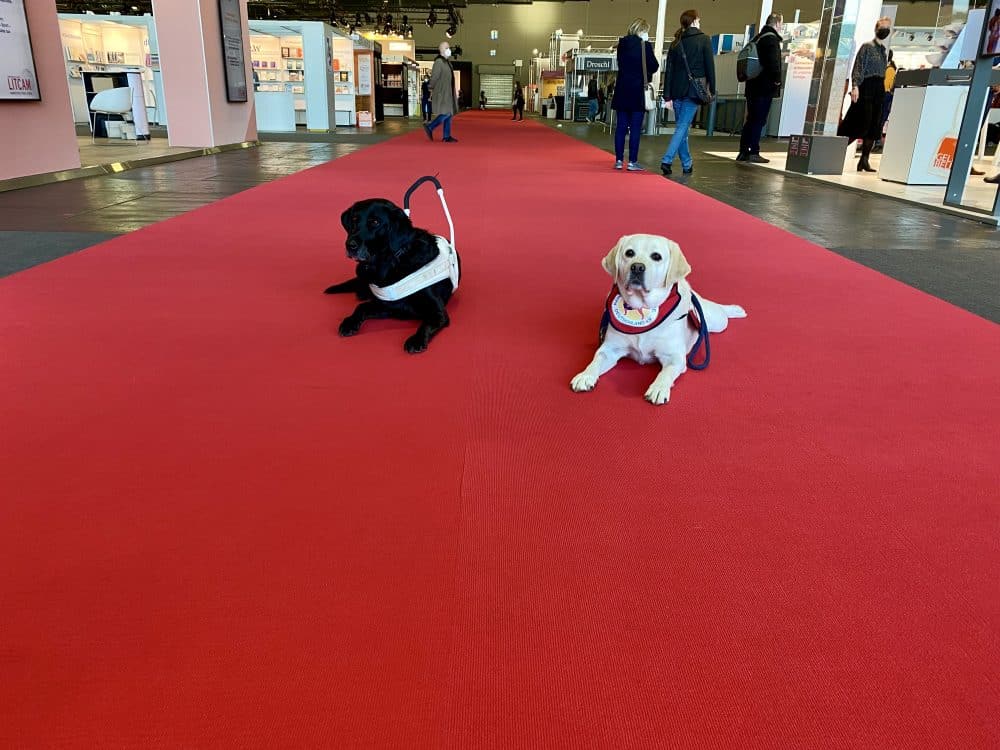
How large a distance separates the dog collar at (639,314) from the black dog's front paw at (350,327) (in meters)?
1.29

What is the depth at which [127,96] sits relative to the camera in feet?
45.8

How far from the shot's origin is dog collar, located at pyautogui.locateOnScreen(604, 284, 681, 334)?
269cm

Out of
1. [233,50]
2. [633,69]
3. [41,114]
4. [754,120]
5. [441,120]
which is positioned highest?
[233,50]

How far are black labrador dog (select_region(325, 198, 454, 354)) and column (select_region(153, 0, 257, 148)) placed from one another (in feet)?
37.4

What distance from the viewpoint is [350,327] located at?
3.39m

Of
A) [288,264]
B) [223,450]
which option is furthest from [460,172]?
[223,450]

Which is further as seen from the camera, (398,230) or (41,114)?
(41,114)

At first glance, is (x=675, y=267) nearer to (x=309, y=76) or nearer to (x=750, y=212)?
(x=750, y=212)

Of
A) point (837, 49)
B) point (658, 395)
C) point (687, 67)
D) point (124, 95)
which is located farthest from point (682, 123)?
point (124, 95)

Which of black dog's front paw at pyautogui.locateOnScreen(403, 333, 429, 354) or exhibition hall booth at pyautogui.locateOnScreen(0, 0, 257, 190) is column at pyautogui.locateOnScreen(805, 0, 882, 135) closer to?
black dog's front paw at pyautogui.locateOnScreen(403, 333, 429, 354)

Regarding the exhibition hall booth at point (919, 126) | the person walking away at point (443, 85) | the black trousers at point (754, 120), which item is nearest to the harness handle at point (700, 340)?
the exhibition hall booth at point (919, 126)

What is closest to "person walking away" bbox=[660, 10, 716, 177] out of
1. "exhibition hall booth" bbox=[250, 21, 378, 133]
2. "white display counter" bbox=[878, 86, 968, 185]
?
"white display counter" bbox=[878, 86, 968, 185]

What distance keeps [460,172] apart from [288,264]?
20.2 ft

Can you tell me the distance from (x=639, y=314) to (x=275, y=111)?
1980 centimetres
